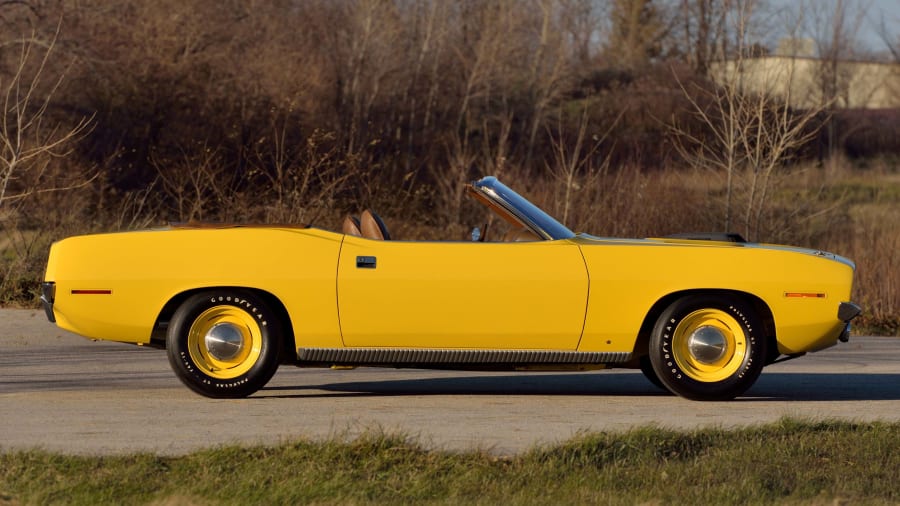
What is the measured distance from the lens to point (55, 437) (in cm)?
688

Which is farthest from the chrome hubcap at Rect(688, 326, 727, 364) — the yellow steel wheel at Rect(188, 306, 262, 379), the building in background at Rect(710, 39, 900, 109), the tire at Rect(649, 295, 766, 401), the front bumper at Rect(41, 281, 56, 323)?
the building in background at Rect(710, 39, 900, 109)

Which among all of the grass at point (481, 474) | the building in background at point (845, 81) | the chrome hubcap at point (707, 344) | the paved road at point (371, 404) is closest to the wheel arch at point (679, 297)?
the chrome hubcap at point (707, 344)

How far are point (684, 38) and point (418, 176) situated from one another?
1096 inches

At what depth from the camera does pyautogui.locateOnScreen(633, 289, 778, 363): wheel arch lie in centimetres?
838

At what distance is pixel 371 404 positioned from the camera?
8.27m

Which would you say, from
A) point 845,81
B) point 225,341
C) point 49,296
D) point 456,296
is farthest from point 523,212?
point 845,81

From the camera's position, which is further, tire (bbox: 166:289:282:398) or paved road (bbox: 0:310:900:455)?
tire (bbox: 166:289:282:398)

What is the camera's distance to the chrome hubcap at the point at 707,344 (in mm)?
8336

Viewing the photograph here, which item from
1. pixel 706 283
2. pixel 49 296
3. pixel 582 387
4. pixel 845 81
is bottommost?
pixel 582 387

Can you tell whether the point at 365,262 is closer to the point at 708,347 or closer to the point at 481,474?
the point at 708,347

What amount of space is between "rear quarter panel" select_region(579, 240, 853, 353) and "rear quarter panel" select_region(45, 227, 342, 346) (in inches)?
64.1

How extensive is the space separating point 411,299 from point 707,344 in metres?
1.87

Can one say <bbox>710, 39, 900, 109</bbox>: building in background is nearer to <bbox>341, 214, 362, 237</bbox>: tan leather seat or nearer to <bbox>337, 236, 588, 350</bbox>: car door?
<bbox>341, 214, 362, 237</bbox>: tan leather seat

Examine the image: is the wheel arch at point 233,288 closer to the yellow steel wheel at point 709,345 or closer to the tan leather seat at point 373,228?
the tan leather seat at point 373,228
